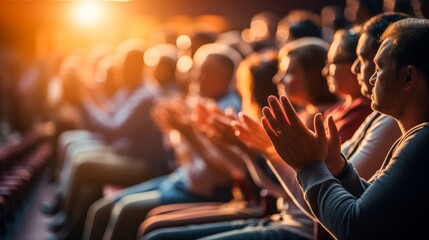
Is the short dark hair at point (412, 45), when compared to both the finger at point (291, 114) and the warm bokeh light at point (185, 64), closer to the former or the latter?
the finger at point (291, 114)

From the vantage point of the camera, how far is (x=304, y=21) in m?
3.93

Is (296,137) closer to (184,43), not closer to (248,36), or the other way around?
(184,43)

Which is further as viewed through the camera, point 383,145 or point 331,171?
point 383,145

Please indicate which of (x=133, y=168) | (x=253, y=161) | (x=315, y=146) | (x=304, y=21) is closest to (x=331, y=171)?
(x=315, y=146)

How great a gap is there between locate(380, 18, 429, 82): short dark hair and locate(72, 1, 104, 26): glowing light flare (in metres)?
12.7

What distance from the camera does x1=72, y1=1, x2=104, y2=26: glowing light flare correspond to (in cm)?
1385

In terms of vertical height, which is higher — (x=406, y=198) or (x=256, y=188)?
(x=406, y=198)

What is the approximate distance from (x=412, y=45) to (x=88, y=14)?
13546 millimetres

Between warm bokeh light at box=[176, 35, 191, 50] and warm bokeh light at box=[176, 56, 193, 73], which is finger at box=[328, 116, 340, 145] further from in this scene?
warm bokeh light at box=[176, 35, 191, 50]

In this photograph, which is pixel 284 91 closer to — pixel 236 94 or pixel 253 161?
pixel 253 161

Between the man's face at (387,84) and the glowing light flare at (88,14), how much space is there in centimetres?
1266

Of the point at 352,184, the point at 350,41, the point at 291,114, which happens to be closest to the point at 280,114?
the point at 291,114

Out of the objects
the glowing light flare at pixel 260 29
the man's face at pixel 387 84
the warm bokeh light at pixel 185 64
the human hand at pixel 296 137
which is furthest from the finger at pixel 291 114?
the glowing light flare at pixel 260 29

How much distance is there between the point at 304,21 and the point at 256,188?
1400mm
